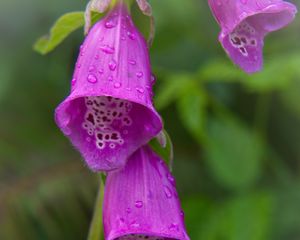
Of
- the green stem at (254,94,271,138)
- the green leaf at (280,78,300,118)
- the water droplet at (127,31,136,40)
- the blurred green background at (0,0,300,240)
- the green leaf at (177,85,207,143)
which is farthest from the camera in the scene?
the green stem at (254,94,271,138)

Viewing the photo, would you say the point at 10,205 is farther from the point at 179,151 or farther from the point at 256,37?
the point at 256,37

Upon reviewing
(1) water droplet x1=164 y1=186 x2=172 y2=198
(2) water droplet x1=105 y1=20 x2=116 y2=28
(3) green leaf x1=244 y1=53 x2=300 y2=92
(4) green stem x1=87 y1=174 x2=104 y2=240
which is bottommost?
(3) green leaf x1=244 y1=53 x2=300 y2=92

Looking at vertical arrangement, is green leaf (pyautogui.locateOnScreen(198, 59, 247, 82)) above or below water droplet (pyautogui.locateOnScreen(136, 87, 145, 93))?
below

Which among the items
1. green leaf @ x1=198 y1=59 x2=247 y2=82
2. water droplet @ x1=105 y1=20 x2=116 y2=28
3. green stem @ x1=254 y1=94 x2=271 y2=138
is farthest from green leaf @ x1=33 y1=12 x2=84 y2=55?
green stem @ x1=254 y1=94 x2=271 y2=138

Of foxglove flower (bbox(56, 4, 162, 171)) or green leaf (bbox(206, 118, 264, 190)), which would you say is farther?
green leaf (bbox(206, 118, 264, 190))

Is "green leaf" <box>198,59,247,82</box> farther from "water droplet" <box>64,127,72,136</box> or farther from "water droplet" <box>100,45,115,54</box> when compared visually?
"water droplet" <box>64,127,72,136</box>

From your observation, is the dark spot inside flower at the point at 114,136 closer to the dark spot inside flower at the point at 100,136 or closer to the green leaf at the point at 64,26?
the dark spot inside flower at the point at 100,136

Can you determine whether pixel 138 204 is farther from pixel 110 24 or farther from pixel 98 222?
pixel 110 24
